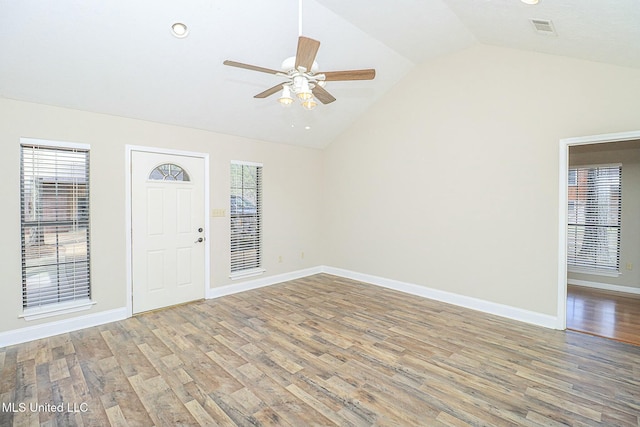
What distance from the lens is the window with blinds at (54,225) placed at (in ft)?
10.9

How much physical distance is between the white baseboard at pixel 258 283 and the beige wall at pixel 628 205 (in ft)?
17.0

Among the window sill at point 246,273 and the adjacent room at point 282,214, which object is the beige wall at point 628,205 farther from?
the window sill at point 246,273

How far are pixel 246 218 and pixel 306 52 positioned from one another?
12.2 feet

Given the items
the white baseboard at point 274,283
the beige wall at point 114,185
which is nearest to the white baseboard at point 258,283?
the white baseboard at point 274,283

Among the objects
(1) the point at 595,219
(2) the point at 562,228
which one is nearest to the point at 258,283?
(2) the point at 562,228

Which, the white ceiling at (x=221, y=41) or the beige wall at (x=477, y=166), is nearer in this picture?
the white ceiling at (x=221, y=41)

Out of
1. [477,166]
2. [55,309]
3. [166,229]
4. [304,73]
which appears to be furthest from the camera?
[166,229]

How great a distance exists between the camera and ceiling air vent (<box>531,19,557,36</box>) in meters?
2.72

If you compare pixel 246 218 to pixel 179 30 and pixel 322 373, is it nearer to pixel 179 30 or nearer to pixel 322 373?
pixel 179 30

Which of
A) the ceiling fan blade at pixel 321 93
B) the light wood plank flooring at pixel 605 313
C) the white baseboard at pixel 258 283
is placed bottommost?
the light wood plank flooring at pixel 605 313

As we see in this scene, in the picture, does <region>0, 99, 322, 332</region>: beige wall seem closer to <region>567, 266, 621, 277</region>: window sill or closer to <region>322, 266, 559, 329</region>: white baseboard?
<region>322, 266, 559, 329</region>: white baseboard

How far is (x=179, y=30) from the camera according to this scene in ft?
9.90

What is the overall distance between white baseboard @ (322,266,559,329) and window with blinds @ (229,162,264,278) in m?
1.92

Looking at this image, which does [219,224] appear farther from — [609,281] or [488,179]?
[609,281]
